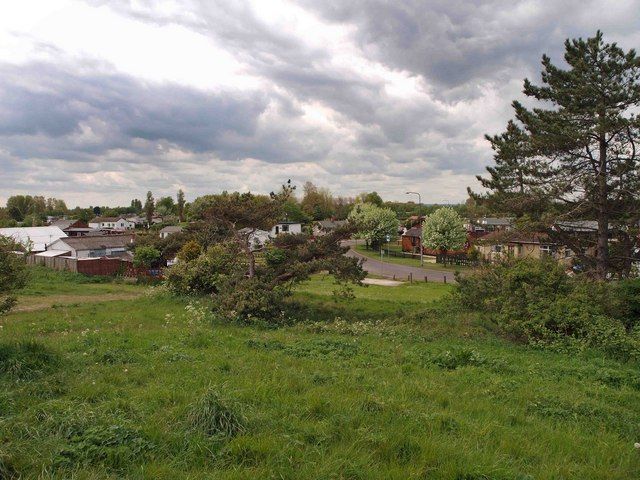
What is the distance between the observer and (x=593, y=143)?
18.5 meters

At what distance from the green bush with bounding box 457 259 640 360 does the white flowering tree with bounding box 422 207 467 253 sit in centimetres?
3840

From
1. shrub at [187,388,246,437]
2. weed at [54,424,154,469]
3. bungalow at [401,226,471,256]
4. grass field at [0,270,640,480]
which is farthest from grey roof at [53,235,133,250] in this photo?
weed at [54,424,154,469]

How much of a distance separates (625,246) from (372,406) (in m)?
19.4

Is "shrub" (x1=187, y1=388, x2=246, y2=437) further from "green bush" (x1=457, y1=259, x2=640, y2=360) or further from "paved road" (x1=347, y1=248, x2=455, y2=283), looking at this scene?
"paved road" (x1=347, y1=248, x2=455, y2=283)

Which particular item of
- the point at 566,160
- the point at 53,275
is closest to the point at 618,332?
the point at 566,160

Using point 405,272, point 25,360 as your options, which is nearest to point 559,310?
point 25,360

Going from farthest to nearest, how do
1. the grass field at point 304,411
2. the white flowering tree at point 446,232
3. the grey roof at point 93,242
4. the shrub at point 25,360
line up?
the white flowering tree at point 446,232 → the grey roof at point 93,242 → the shrub at point 25,360 → the grass field at point 304,411

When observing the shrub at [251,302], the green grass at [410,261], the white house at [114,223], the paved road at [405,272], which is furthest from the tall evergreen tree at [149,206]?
the shrub at [251,302]

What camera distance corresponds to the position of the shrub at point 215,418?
4.51 meters

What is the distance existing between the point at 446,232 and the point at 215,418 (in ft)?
169

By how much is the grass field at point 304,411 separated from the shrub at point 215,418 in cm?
2

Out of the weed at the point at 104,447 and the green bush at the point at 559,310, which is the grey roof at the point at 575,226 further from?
the weed at the point at 104,447

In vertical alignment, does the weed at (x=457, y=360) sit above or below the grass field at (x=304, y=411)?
below

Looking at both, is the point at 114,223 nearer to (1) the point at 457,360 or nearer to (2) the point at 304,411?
(1) the point at 457,360
